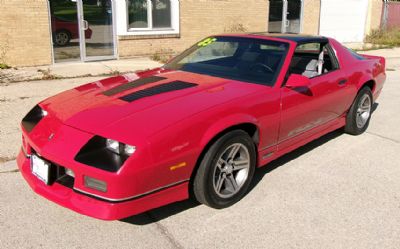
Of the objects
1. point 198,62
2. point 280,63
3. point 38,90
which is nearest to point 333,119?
point 280,63

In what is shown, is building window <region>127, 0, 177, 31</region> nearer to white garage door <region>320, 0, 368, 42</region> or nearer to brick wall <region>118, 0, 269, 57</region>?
brick wall <region>118, 0, 269, 57</region>

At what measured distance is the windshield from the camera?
4.08m

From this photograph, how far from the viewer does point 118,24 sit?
37.3ft

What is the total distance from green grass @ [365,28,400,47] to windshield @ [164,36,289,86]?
49.5ft

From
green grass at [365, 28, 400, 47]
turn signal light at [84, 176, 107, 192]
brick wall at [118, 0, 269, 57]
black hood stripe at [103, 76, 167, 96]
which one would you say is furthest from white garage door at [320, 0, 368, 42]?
turn signal light at [84, 176, 107, 192]

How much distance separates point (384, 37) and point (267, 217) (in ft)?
57.5

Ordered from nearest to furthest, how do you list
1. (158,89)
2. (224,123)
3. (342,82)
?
(224,123)
(158,89)
(342,82)

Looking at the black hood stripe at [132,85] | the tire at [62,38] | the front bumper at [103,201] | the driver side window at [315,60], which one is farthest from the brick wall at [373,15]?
the front bumper at [103,201]

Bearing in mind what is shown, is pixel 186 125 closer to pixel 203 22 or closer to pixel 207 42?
pixel 207 42

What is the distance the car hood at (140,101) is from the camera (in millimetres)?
3086

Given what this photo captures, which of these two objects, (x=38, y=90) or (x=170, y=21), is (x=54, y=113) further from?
(x=170, y=21)

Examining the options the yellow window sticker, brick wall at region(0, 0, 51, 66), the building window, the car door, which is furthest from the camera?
the building window

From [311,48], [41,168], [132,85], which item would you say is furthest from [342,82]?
[41,168]

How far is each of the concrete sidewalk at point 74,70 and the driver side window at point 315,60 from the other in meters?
5.48
